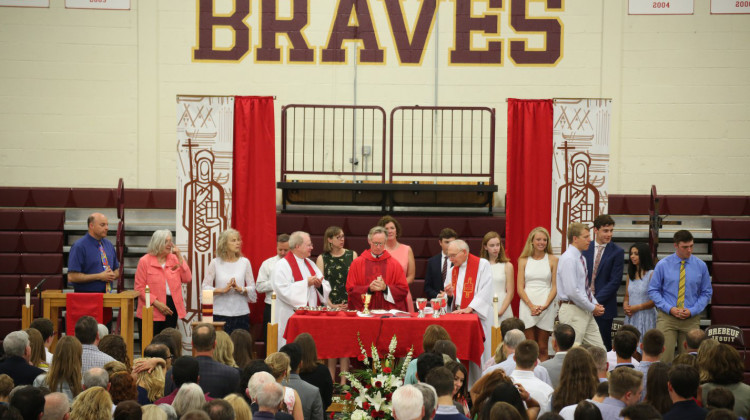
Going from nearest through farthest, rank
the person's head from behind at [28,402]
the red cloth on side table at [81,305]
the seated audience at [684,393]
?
the person's head from behind at [28,402] → the seated audience at [684,393] → the red cloth on side table at [81,305]

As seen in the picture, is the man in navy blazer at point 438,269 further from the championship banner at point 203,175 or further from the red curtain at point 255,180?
the championship banner at point 203,175

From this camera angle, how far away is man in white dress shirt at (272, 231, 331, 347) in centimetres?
1091

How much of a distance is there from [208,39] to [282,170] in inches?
106

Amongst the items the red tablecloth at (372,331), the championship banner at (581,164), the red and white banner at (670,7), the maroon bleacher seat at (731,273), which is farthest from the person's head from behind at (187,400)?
the red and white banner at (670,7)

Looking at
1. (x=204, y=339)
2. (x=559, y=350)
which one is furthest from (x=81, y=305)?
(x=559, y=350)

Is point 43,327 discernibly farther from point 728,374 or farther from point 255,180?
point 728,374

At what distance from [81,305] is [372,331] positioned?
11.2 feet

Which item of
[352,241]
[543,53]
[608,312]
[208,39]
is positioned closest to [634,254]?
[608,312]

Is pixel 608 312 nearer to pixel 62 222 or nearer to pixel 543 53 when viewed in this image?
pixel 543 53

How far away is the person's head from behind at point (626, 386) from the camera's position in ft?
20.2

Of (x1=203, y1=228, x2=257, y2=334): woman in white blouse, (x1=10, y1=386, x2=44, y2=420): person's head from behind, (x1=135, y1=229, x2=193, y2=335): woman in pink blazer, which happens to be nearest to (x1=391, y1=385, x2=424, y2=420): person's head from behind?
(x1=10, y1=386, x2=44, y2=420): person's head from behind

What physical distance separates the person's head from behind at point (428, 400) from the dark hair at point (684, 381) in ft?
5.27

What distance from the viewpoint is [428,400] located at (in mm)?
5895

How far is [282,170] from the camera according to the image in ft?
46.2
